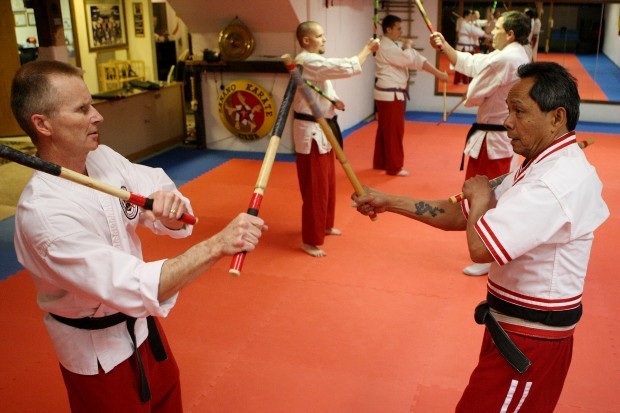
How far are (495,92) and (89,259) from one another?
405 cm

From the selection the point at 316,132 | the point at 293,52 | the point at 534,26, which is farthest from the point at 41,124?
the point at 534,26

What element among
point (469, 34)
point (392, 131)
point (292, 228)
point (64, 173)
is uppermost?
point (64, 173)

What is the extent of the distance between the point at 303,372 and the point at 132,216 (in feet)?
5.92

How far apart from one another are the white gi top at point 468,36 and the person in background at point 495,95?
7237 millimetres

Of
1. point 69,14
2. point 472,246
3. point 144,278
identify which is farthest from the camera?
point 69,14

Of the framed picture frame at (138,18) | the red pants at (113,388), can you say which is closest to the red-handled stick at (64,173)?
the red pants at (113,388)

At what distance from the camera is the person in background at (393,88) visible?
24.6ft

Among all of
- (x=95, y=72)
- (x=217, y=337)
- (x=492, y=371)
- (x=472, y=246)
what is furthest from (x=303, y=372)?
(x=95, y=72)

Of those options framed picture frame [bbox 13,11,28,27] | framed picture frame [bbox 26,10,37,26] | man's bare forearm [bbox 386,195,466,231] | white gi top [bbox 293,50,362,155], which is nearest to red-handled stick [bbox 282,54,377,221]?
man's bare forearm [bbox 386,195,466,231]

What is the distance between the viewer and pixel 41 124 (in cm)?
200

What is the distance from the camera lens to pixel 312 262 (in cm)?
520

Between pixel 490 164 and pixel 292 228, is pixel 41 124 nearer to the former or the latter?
pixel 490 164

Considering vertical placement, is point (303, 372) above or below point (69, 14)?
below

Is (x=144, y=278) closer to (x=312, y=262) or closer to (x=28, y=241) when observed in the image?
(x=28, y=241)
